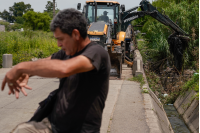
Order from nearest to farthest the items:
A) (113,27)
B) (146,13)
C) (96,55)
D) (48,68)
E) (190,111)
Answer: (48,68)
(96,55)
(190,111)
(113,27)
(146,13)

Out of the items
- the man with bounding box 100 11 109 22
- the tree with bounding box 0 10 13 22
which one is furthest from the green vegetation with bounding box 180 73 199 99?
the tree with bounding box 0 10 13 22

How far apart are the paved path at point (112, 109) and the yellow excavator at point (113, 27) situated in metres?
2.24

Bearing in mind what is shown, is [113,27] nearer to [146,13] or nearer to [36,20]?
[146,13]

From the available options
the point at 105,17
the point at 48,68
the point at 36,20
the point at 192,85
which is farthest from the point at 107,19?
the point at 36,20

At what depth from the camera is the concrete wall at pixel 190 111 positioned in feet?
23.9

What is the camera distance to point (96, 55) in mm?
1914

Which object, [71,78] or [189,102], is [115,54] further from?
[71,78]

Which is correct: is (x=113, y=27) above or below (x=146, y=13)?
below

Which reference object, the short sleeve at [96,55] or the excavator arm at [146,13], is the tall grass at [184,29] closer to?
the excavator arm at [146,13]

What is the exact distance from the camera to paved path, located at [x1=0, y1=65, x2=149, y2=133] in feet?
16.6

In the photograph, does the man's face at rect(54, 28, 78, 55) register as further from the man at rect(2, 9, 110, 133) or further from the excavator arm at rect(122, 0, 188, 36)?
the excavator arm at rect(122, 0, 188, 36)

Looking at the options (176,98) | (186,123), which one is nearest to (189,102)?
(186,123)

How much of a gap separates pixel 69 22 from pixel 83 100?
58 centimetres

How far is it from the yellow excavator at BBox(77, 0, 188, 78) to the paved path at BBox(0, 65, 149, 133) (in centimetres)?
224
